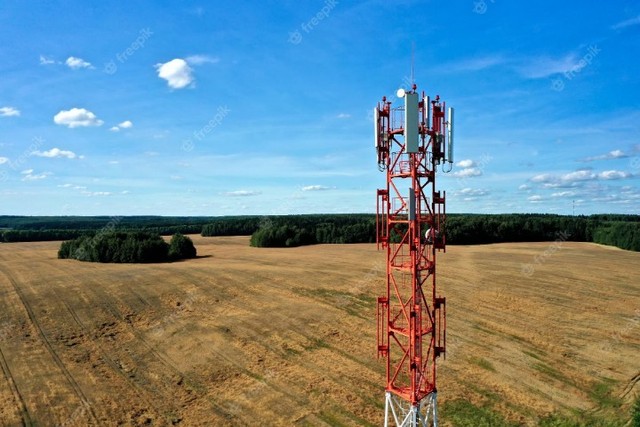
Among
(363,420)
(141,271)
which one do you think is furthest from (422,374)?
(141,271)

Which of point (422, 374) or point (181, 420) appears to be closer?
point (422, 374)

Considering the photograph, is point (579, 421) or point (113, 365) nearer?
point (579, 421)

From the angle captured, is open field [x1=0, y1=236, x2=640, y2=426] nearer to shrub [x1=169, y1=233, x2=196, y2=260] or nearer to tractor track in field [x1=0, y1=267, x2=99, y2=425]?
tractor track in field [x1=0, y1=267, x2=99, y2=425]

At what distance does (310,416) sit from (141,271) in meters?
43.1

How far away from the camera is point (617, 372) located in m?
26.7

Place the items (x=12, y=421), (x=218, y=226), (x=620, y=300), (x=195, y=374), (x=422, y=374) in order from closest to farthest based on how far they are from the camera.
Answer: (x=422, y=374)
(x=12, y=421)
(x=195, y=374)
(x=620, y=300)
(x=218, y=226)

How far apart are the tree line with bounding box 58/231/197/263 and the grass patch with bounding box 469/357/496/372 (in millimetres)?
57957

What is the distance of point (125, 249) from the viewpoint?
2874 inches

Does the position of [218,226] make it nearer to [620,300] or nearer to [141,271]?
[141,271]

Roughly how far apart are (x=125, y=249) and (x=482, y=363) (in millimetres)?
60875

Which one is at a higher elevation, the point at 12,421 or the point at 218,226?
the point at 218,226

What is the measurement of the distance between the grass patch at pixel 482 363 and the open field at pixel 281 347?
0.49 ft
